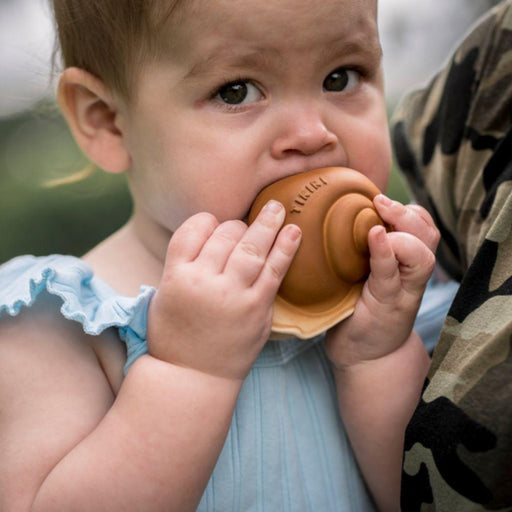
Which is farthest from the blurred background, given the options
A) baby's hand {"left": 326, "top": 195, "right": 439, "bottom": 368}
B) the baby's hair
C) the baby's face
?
baby's hand {"left": 326, "top": 195, "right": 439, "bottom": 368}

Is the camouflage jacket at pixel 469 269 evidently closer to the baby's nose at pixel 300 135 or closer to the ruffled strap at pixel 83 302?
the baby's nose at pixel 300 135

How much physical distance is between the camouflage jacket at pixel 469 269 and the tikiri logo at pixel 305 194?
25 cm

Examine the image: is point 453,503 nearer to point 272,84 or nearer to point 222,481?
point 222,481

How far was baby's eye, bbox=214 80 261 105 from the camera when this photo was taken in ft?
3.43

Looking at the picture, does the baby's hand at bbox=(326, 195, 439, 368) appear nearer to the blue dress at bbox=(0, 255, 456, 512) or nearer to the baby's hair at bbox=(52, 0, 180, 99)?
the blue dress at bbox=(0, 255, 456, 512)

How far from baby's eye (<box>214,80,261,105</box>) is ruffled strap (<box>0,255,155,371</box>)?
33cm

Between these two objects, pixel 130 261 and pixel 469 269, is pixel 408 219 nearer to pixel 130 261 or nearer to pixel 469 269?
pixel 469 269

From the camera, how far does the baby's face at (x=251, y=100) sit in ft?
3.25

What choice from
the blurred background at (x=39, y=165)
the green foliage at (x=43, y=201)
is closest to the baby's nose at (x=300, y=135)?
the blurred background at (x=39, y=165)

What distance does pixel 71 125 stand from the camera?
4.09 ft

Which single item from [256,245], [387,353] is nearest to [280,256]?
[256,245]

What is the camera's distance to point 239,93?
1050 mm

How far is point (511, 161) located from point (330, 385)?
49cm

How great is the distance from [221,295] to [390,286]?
263mm
